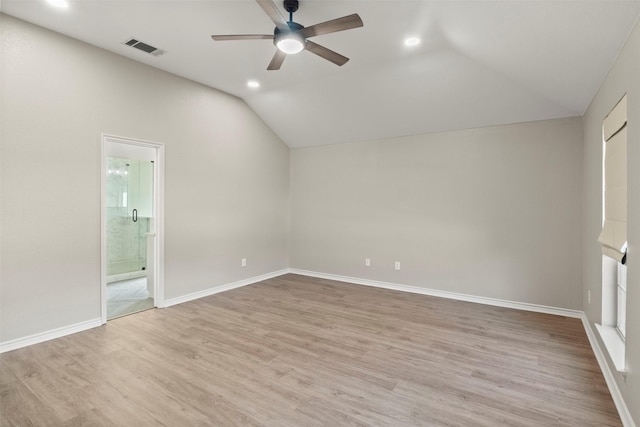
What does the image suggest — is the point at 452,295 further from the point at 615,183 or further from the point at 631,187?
the point at 631,187

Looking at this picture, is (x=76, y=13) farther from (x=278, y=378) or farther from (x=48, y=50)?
(x=278, y=378)

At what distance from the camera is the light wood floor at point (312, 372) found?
205cm

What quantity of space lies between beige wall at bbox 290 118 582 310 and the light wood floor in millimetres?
640

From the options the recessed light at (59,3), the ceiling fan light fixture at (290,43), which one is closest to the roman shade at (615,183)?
the ceiling fan light fixture at (290,43)

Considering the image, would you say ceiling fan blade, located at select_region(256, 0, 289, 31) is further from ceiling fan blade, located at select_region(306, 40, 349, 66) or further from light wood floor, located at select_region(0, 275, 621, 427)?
light wood floor, located at select_region(0, 275, 621, 427)

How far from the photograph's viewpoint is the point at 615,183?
89.8 inches

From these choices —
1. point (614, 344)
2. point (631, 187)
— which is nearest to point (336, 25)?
point (631, 187)

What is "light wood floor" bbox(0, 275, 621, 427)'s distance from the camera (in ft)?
6.72

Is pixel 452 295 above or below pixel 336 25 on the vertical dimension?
below

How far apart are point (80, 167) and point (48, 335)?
172 centimetres

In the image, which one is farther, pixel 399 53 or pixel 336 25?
pixel 399 53

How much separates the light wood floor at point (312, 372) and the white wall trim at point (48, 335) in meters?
0.10

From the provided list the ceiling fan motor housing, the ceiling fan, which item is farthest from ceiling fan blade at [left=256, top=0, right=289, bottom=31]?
the ceiling fan motor housing

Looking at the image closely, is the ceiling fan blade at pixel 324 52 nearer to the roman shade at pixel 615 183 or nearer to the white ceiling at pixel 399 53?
the white ceiling at pixel 399 53
